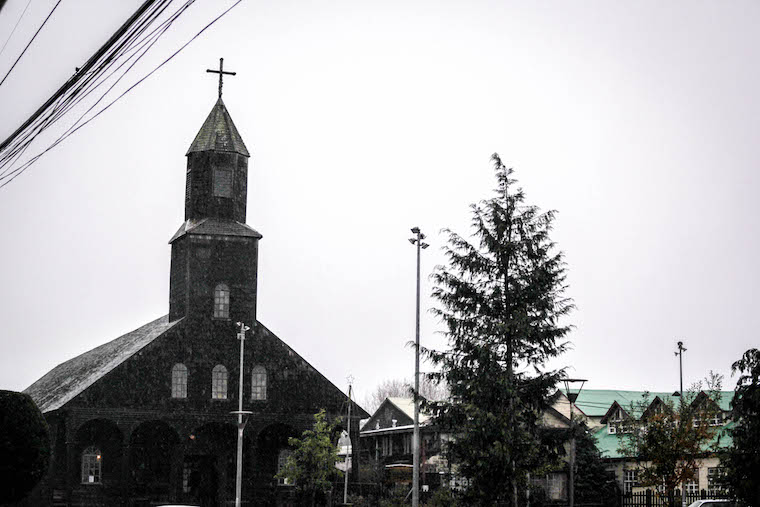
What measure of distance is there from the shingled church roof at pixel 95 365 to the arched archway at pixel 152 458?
352 cm

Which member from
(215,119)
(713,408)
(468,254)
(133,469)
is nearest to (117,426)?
(133,469)

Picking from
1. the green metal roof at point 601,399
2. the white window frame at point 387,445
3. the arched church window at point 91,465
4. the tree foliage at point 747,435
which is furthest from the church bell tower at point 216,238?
the tree foliage at point 747,435

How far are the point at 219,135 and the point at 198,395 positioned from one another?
Result: 14.4 meters

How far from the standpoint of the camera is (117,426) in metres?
50.2

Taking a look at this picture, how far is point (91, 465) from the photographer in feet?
169

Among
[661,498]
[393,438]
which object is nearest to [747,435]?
[661,498]

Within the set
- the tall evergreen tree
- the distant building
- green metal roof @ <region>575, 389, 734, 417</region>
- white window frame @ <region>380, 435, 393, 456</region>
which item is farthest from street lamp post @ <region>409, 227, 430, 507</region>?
white window frame @ <region>380, 435, 393, 456</region>

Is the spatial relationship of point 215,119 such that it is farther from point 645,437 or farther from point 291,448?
point 645,437

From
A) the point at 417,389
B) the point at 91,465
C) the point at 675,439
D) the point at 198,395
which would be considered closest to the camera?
the point at 417,389

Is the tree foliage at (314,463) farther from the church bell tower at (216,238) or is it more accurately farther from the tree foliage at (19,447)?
the tree foliage at (19,447)

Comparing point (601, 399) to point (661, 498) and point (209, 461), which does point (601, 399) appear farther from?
point (209, 461)

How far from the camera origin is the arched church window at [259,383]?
5344cm

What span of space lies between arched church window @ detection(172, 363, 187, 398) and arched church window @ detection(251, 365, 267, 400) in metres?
3.45

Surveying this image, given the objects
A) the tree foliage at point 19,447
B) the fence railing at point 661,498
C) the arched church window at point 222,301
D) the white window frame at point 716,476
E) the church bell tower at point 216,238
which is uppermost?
the church bell tower at point 216,238
